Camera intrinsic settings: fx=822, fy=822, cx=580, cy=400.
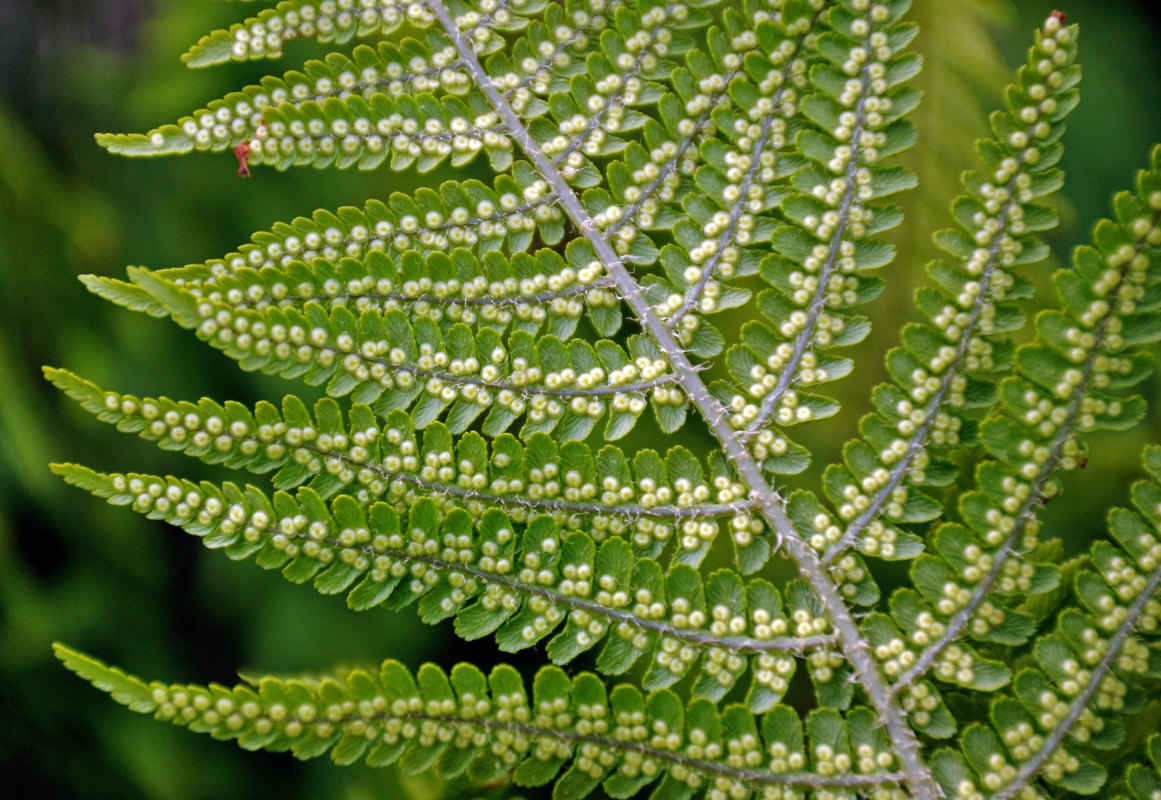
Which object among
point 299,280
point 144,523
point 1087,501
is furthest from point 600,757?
point 144,523

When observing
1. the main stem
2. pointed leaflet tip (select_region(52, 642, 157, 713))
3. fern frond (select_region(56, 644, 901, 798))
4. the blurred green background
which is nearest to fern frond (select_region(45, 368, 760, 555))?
the main stem

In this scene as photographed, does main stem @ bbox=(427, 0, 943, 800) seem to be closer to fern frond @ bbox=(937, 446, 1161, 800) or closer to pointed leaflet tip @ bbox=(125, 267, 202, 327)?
fern frond @ bbox=(937, 446, 1161, 800)

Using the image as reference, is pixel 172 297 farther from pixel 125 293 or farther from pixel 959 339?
pixel 959 339

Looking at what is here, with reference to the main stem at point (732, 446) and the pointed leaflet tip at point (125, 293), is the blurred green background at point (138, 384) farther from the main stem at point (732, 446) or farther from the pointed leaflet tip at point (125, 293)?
the pointed leaflet tip at point (125, 293)

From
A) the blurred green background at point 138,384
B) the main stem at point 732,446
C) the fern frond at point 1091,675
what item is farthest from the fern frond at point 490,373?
the blurred green background at point 138,384

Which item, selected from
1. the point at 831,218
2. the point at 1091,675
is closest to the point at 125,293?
the point at 831,218
